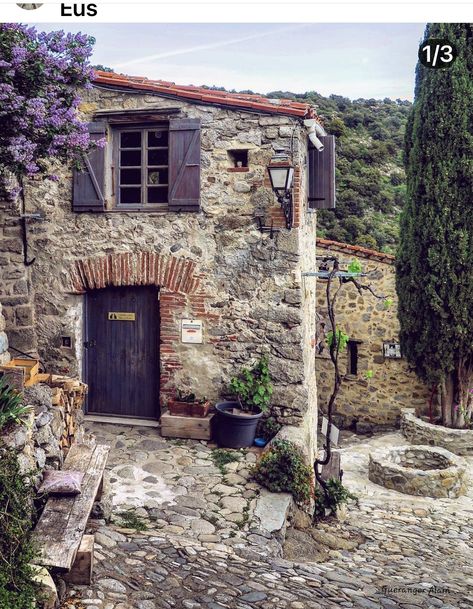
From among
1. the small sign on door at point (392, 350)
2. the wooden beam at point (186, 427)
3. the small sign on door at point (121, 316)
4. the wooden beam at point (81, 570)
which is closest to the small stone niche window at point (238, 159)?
the small sign on door at point (121, 316)

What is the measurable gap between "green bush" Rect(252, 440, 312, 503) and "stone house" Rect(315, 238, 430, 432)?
6644 millimetres

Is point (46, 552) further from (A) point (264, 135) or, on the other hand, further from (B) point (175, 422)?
(A) point (264, 135)

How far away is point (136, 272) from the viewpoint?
779cm

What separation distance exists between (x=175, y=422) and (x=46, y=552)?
13.2ft

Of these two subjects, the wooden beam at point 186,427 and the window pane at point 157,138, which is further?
the window pane at point 157,138

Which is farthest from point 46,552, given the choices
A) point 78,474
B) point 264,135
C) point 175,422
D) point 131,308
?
point 264,135

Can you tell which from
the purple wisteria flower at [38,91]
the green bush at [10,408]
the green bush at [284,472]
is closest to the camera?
the green bush at [10,408]

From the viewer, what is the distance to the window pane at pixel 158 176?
26.9ft

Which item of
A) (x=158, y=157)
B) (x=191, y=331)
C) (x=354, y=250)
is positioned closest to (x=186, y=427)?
(x=191, y=331)

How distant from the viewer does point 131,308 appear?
807cm

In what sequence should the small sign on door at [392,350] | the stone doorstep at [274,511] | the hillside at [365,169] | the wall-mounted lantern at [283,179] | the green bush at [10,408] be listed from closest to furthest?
the green bush at [10,408] < the stone doorstep at [274,511] < the wall-mounted lantern at [283,179] < the small sign on door at [392,350] < the hillside at [365,169]

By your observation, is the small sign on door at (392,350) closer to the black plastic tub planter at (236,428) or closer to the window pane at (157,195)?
the black plastic tub planter at (236,428)

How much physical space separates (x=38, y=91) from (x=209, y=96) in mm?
2718

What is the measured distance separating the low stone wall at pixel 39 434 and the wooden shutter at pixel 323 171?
5.01 m
